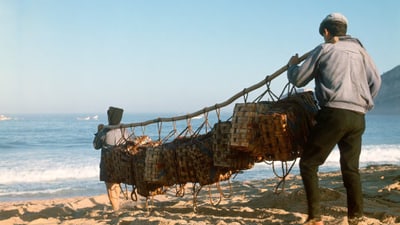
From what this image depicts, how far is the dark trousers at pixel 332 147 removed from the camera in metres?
3.79

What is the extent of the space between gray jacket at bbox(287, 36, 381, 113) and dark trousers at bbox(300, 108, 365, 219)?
0.10 meters

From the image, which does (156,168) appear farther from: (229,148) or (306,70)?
(306,70)

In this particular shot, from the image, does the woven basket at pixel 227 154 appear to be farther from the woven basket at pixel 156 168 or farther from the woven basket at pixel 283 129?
the woven basket at pixel 156 168

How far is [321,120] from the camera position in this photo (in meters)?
3.86

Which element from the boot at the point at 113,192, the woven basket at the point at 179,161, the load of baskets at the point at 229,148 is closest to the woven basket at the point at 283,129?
the load of baskets at the point at 229,148

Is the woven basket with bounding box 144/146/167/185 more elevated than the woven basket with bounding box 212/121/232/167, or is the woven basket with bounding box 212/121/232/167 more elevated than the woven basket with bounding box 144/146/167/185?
the woven basket with bounding box 212/121/232/167

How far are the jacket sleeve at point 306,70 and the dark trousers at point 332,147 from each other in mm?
314

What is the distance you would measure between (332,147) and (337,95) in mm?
456

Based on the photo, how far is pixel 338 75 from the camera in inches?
149

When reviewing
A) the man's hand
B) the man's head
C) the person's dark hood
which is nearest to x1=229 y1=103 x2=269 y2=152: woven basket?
the man's hand

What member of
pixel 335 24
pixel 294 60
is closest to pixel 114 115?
pixel 294 60

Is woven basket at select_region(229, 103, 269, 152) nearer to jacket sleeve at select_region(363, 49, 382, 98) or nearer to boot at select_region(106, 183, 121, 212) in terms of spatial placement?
jacket sleeve at select_region(363, 49, 382, 98)

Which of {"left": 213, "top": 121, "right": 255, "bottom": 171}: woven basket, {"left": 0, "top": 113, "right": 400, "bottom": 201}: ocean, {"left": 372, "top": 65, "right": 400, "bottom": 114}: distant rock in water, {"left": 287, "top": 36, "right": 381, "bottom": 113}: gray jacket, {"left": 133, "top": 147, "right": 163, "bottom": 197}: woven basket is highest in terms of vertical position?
{"left": 372, "top": 65, "right": 400, "bottom": 114}: distant rock in water

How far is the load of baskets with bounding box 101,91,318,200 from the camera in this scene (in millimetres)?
4137
